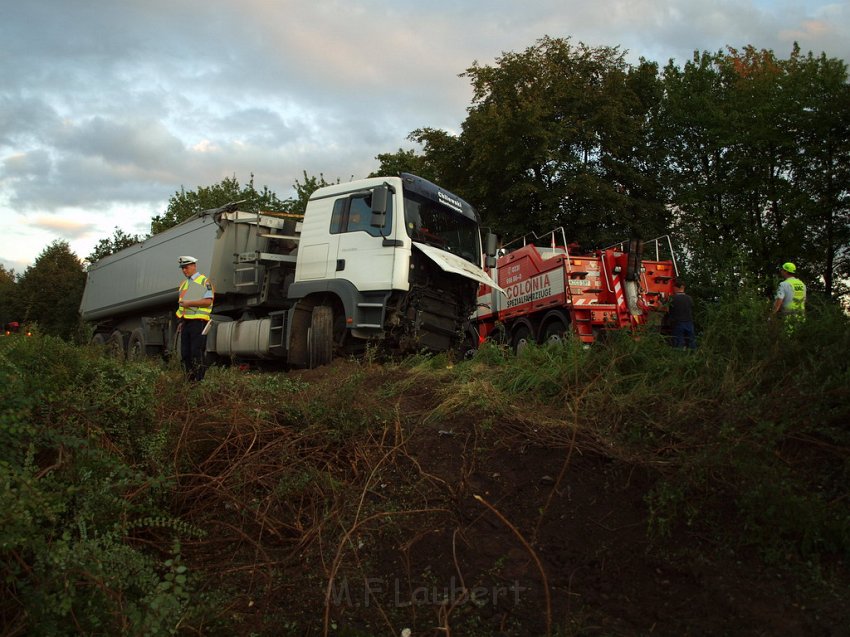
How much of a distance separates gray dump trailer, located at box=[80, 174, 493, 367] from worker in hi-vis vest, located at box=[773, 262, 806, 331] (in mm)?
3963

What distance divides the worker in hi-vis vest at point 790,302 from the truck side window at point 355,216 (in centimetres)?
481

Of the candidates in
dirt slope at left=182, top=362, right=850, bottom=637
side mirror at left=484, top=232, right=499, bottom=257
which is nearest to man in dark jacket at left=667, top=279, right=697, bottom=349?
side mirror at left=484, top=232, right=499, bottom=257

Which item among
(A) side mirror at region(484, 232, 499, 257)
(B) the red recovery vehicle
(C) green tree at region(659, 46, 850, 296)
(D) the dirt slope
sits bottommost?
(D) the dirt slope

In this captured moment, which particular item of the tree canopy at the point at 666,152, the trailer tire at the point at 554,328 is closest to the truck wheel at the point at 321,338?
the trailer tire at the point at 554,328

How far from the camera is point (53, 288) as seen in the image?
32.8m

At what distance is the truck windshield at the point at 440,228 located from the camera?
9.80 m

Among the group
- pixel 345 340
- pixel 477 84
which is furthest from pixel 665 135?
pixel 345 340

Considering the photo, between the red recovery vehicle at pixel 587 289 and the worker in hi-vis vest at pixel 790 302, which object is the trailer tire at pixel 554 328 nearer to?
the red recovery vehicle at pixel 587 289

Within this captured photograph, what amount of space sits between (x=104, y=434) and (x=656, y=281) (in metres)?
9.44

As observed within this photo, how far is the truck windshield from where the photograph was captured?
32.1ft

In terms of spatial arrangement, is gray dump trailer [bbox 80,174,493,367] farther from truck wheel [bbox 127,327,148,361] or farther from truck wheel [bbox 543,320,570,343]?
truck wheel [bbox 127,327,148,361]

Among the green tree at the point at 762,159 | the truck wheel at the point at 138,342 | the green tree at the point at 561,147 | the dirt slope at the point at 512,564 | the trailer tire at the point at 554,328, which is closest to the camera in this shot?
the dirt slope at the point at 512,564

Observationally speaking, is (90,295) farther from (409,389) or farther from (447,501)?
(447,501)

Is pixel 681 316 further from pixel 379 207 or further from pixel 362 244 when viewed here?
pixel 362 244
